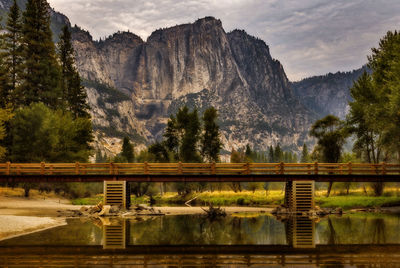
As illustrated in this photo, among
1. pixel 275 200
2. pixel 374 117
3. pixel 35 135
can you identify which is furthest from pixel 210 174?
pixel 35 135

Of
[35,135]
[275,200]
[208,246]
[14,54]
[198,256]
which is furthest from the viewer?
[14,54]

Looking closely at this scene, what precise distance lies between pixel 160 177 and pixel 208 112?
113ft

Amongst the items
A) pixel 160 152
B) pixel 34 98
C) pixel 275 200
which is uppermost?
pixel 34 98

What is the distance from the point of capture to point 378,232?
23.6m

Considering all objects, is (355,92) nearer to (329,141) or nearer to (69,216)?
(329,141)

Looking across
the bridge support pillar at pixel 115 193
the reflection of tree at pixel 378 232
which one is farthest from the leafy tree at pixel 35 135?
the reflection of tree at pixel 378 232

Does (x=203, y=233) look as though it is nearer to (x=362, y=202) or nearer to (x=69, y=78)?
(x=362, y=202)

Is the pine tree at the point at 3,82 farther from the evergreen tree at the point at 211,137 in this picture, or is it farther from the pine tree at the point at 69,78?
the evergreen tree at the point at 211,137

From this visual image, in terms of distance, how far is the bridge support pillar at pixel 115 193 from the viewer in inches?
1507

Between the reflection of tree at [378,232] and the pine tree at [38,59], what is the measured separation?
170 ft

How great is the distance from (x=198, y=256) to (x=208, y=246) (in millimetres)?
2764

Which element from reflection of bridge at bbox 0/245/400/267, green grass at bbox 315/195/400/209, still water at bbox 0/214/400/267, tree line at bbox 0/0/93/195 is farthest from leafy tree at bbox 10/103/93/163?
reflection of bridge at bbox 0/245/400/267

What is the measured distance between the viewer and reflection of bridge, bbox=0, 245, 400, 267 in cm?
1537

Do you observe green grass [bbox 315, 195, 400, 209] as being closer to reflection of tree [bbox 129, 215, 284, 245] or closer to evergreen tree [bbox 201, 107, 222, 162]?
reflection of tree [bbox 129, 215, 284, 245]
